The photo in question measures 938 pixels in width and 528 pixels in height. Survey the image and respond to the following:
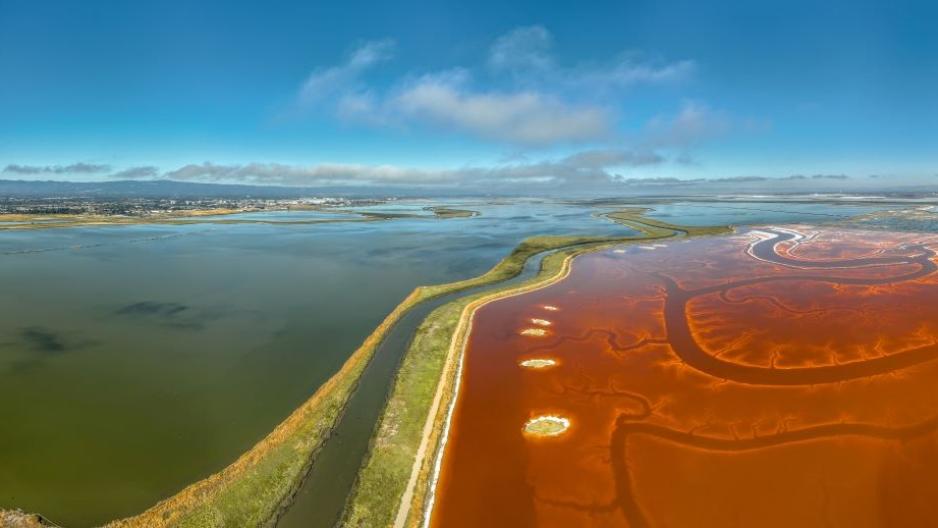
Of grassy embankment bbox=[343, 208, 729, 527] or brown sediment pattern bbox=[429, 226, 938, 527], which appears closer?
brown sediment pattern bbox=[429, 226, 938, 527]

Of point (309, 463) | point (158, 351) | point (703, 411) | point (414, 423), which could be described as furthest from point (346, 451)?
point (158, 351)

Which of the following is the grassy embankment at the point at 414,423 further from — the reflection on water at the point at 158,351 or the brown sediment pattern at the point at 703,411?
the reflection on water at the point at 158,351

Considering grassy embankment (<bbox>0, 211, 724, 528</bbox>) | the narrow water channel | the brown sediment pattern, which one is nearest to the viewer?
grassy embankment (<bbox>0, 211, 724, 528</bbox>)

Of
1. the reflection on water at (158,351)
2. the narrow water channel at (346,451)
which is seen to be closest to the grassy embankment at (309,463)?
the narrow water channel at (346,451)

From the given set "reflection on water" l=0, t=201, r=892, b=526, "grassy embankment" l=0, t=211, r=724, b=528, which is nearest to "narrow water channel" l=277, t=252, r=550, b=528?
"grassy embankment" l=0, t=211, r=724, b=528

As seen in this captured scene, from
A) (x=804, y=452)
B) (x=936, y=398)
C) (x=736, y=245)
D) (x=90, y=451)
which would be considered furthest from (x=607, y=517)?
(x=736, y=245)

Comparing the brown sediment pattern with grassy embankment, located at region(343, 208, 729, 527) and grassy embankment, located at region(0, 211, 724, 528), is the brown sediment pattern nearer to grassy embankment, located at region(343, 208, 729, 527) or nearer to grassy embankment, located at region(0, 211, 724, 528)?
grassy embankment, located at region(343, 208, 729, 527)
